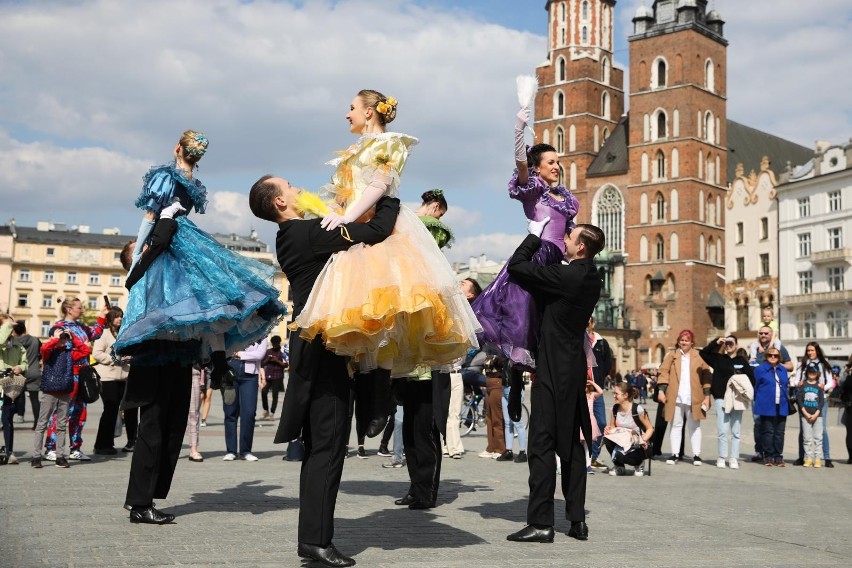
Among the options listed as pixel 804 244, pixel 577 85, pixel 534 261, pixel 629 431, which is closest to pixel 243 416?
pixel 629 431

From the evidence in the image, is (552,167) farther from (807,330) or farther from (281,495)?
(807,330)

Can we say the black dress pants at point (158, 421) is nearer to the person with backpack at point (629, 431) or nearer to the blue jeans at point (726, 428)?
the person with backpack at point (629, 431)

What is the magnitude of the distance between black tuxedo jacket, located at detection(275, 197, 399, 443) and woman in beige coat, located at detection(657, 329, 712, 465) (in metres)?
9.13

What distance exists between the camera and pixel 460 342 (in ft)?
17.1

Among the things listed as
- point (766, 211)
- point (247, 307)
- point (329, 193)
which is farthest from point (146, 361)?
point (766, 211)

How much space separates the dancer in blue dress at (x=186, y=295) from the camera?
20.7ft

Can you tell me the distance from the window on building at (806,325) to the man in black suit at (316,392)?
213 feet

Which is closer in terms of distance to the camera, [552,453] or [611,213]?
[552,453]

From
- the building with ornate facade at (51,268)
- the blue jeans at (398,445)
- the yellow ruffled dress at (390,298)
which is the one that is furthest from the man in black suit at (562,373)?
the building with ornate facade at (51,268)

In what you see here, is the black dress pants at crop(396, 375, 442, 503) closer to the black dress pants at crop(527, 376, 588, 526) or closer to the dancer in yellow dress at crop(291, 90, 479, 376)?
the black dress pants at crop(527, 376, 588, 526)

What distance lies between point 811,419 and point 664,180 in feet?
235

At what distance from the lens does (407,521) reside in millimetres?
6547

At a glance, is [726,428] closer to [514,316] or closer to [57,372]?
[514,316]

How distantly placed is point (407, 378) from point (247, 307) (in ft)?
5.44
